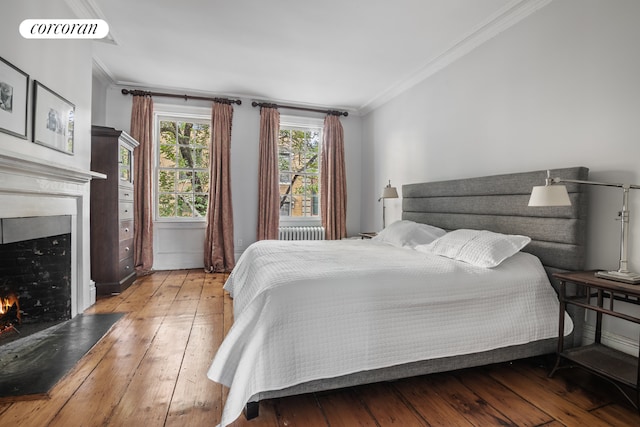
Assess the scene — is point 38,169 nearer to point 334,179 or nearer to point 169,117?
point 169,117

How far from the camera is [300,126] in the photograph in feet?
17.5

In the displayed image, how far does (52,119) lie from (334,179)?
144 inches

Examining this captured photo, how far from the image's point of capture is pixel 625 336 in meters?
1.99

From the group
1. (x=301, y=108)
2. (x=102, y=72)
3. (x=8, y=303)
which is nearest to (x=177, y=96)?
(x=102, y=72)

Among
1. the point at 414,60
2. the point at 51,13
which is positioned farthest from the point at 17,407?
the point at 414,60

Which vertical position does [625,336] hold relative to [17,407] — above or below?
above

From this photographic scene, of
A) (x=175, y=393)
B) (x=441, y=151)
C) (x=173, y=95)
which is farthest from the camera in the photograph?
(x=173, y=95)

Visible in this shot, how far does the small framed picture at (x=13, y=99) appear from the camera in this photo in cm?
193

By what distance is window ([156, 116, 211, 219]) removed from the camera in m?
4.88

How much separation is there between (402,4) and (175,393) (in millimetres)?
3170

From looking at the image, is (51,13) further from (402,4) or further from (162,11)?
(402,4)

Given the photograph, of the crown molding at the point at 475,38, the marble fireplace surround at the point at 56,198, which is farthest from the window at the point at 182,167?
the crown molding at the point at 475,38

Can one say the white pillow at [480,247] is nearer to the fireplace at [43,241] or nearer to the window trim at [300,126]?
the fireplace at [43,241]

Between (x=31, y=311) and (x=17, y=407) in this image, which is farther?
(x=31, y=311)
